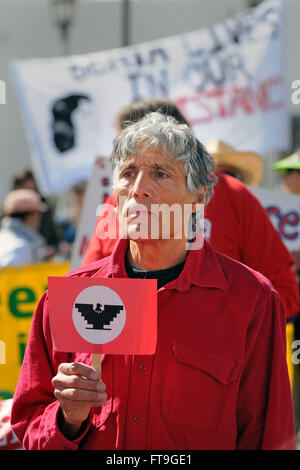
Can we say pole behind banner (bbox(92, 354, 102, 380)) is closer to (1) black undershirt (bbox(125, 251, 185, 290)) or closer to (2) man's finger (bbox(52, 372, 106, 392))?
(2) man's finger (bbox(52, 372, 106, 392))

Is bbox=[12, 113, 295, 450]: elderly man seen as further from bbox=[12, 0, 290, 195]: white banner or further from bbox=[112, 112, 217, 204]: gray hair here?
bbox=[12, 0, 290, 195]: white banner

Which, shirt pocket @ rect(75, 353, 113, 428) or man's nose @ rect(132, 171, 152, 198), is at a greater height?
man's nose @ rect(132, 171, 152, 198)

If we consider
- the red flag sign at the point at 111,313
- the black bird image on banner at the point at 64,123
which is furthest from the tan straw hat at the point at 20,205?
the red flag sign at the point at 111,313

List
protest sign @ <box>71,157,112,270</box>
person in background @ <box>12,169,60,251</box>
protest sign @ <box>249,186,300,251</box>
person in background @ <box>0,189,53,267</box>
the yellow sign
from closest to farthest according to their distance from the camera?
protest sign @ <box>71,157,112,270</box> → protest sign @ <box>249,186,300,251</box> → the yellow sign → person in background @ <box>0,189,53,267</box> → person in background @ <box>12,169,60,251</box>

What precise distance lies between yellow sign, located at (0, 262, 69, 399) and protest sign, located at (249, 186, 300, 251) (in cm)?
160

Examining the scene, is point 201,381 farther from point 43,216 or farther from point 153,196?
point 43,216

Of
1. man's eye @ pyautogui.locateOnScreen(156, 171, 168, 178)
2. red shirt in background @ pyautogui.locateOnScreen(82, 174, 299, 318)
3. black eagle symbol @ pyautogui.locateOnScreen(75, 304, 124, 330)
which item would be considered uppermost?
man's eye @ pyautogui.locateOnScreen(156, 171, 168, 178)

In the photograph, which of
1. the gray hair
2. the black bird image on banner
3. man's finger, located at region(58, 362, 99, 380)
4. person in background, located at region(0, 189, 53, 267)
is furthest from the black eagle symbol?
the black bird image on banner

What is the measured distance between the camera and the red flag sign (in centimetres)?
182

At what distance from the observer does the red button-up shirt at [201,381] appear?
1.90 metres

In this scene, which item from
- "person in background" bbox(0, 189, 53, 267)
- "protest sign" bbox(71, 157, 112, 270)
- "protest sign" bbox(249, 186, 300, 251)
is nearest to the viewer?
"protest sign" bbox(71, 157, 112, 270)

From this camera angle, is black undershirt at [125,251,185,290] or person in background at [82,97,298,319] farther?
person in background at [82,97,298,319]
